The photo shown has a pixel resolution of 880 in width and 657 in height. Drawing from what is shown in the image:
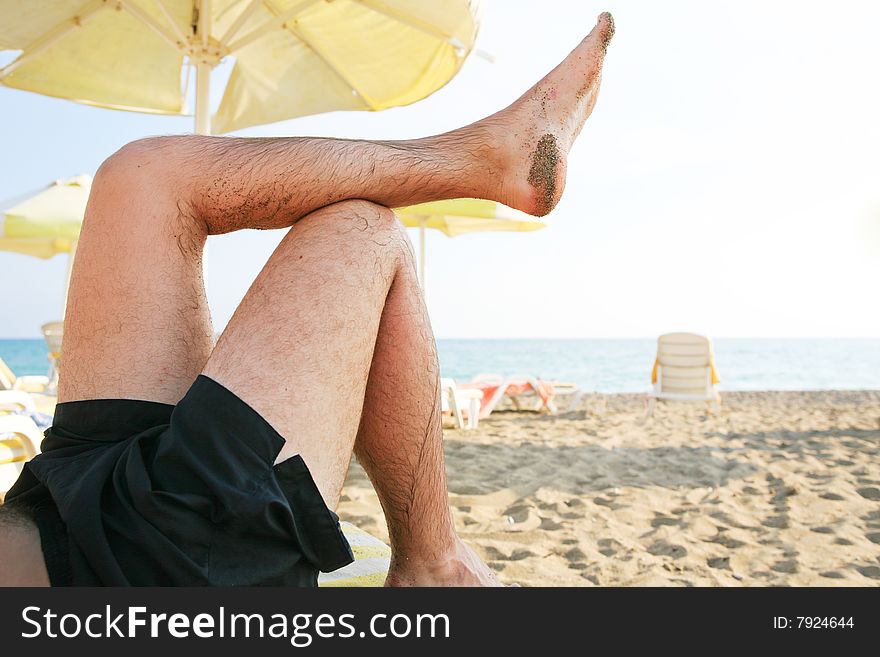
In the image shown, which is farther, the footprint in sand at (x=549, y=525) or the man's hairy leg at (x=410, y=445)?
the footprint in sand at (x=549, y=525)

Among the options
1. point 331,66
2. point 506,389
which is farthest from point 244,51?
point 506,389

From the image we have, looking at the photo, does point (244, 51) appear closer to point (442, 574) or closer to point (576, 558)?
Result: point (576, 558)

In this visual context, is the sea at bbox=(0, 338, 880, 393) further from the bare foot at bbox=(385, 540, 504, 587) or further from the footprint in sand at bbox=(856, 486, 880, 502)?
the bare foot at bbox=(385, 540, 504, 587)

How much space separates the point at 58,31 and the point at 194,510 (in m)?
5.11

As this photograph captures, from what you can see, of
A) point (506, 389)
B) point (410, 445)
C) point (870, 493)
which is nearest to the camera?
point (410, 445)

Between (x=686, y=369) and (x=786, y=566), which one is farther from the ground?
(x=686, y=369)

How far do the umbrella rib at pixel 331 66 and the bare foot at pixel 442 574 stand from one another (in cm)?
494

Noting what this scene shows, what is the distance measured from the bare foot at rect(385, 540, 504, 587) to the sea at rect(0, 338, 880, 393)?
19.3 m

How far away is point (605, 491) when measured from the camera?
3.83 metres

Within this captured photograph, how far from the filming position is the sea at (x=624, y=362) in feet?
83.6

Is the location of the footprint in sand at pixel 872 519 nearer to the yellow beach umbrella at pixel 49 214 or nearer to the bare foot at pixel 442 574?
the bare foot at pixel 442 574

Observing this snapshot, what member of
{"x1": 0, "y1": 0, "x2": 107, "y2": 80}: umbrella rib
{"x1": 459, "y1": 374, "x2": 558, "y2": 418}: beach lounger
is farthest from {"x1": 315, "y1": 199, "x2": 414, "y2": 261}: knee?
{"x1": 459, "y1": 374, "x2": 558, "y2": 418}: beach lounger

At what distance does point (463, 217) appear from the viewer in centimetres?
793

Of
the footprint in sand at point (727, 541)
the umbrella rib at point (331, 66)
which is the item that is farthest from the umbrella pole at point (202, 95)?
the footprint in sand at point (727, 541)
